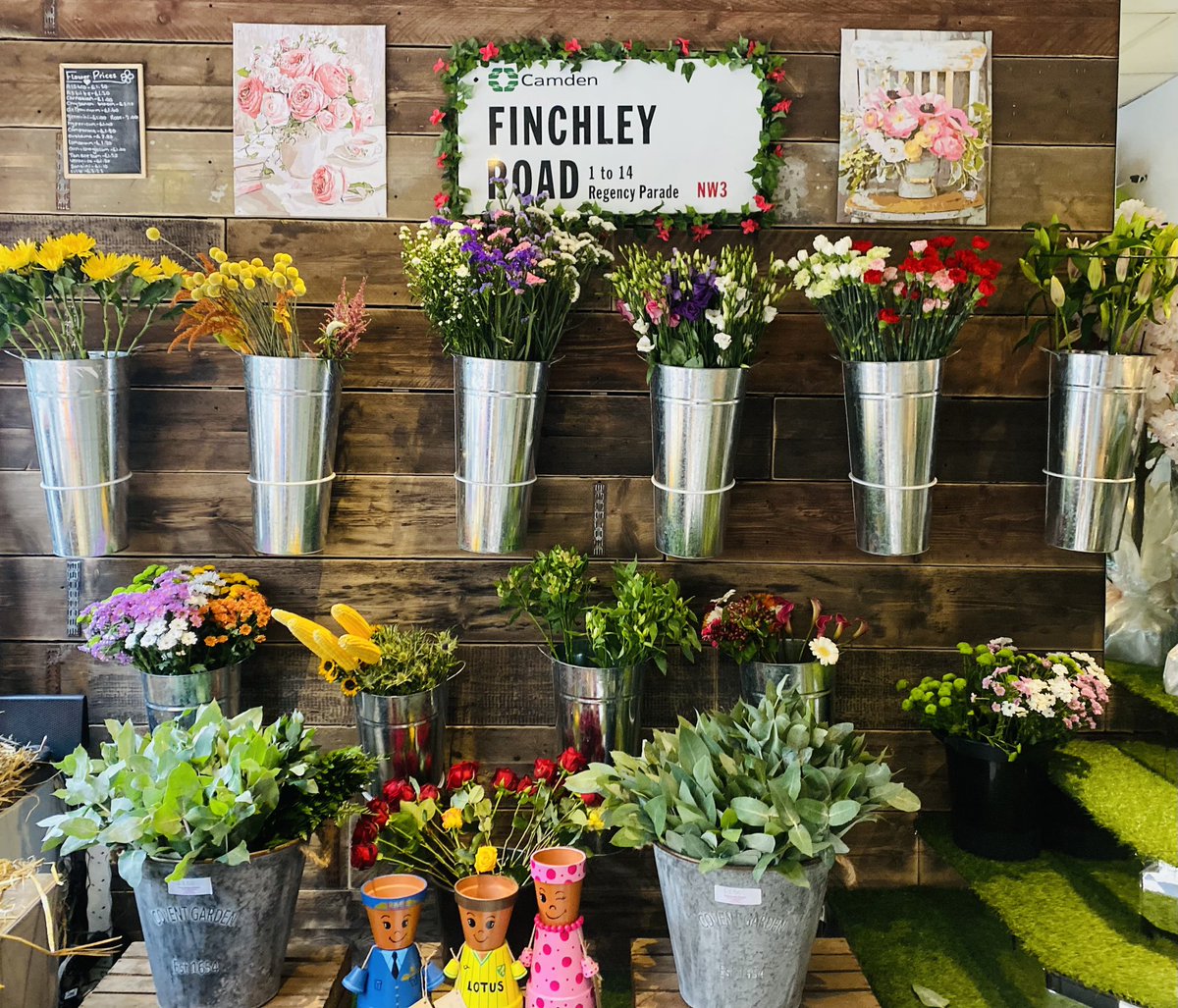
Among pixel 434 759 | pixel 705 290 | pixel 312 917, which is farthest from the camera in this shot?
pixel 312 917

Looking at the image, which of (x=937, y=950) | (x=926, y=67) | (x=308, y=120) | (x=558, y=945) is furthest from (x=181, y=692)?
(x=926, y=67)

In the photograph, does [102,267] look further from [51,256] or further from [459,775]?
[459,775]

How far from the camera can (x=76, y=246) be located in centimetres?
192

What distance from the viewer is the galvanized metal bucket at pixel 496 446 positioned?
1943 millimetres

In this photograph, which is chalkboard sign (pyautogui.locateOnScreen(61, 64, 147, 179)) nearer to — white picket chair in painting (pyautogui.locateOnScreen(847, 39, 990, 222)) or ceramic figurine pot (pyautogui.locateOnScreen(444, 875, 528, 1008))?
white picket chair in painting (pyautogui.locateOnScreen(847, 39, 990, 222))

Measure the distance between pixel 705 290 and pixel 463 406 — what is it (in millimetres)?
515

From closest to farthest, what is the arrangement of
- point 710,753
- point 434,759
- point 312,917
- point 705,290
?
1. point 710,753
2. point 705,290
3. point 434,759
4. point 312,917

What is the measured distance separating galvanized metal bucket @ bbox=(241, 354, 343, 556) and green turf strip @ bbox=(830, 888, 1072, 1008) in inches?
53.9

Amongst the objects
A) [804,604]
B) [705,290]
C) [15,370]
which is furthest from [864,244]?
[15,370]

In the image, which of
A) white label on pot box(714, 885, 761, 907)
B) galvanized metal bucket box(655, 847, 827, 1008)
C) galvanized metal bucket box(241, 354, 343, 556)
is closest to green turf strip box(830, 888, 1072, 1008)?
galvanized metal bucket box(655, 847, 827, 1008)

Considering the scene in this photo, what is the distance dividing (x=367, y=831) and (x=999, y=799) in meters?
1.21

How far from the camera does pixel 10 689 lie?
222 centimetres

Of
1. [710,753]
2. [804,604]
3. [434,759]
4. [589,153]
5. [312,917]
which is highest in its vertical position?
[589,153]

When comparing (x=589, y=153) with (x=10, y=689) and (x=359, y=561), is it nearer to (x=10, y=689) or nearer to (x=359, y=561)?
(x=359, y=561)
